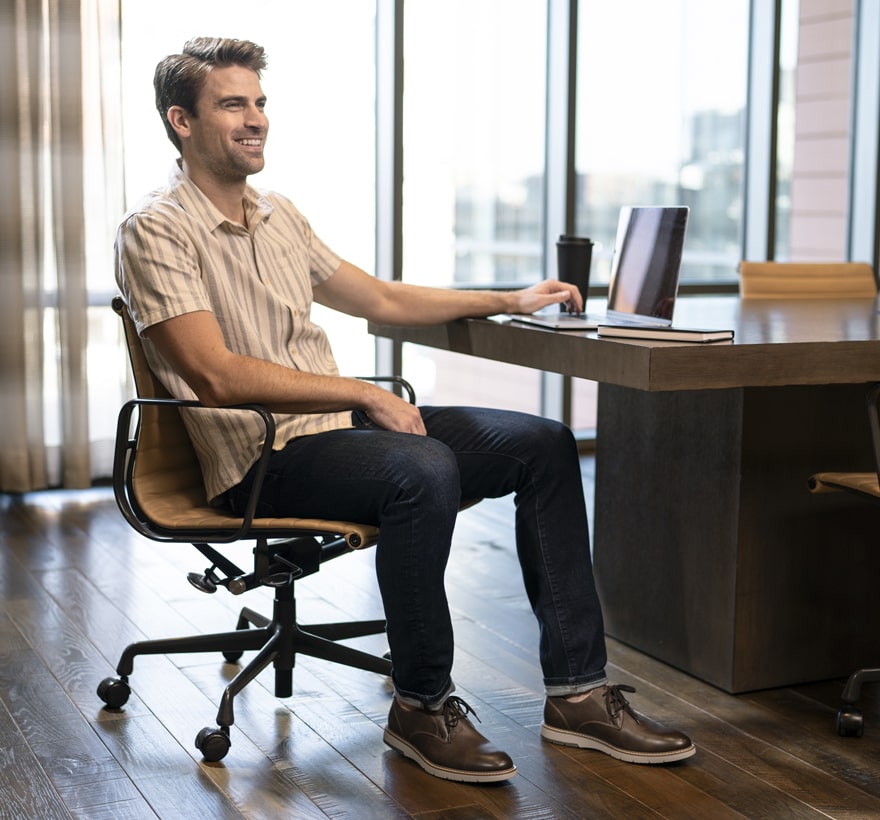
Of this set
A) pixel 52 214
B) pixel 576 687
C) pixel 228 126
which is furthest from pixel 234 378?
pixel 52 214

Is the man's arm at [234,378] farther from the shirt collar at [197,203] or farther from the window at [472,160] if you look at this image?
the window at [472,160]

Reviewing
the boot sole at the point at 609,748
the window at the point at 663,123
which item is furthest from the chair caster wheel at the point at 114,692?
the window at the point at 663,123

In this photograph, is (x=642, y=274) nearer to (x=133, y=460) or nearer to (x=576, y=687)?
(x=576, y=687)

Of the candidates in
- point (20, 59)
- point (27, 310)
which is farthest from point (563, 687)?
point (20, 59)

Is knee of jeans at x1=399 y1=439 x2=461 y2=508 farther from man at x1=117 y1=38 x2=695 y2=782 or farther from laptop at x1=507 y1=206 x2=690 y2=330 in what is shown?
laptop at x1=507 y1=206 x2=690 y2=330

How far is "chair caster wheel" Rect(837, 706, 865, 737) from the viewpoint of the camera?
226 cm

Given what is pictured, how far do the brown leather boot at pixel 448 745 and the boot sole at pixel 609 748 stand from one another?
0.19 m

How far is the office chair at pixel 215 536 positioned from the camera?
210cm

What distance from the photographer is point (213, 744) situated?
6.92ft

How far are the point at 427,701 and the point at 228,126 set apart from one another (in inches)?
42.9

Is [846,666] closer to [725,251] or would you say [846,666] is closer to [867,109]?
[725,251]

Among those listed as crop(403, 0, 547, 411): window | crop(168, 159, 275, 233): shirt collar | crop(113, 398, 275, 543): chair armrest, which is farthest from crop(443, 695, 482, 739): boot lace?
crop(403, 0, 547, 411): window

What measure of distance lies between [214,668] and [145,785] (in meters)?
0.58

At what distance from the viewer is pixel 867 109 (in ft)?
18.7
